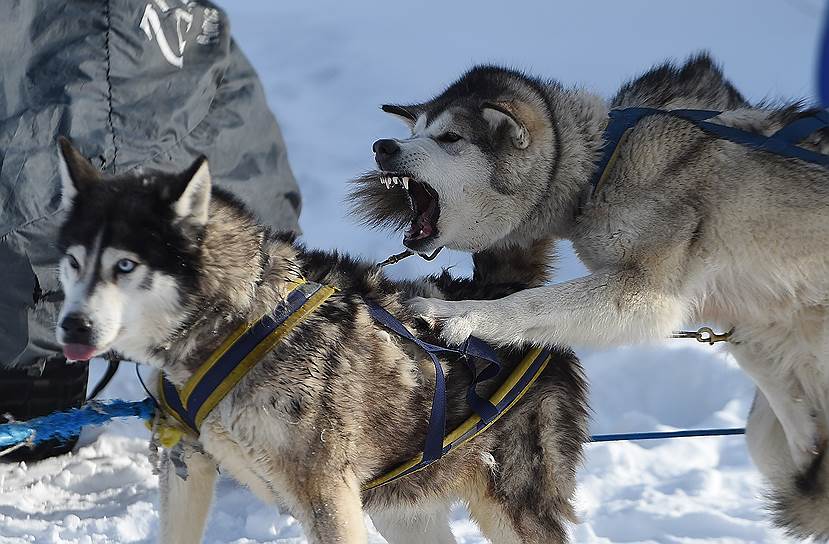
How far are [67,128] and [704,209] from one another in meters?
2.42

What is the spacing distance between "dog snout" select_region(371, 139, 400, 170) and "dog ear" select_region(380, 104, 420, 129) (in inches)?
15.3

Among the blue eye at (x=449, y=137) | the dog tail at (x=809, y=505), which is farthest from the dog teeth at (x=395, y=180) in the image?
the dog tail at (x=809, y=505)

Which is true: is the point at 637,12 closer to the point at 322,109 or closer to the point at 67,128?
the point at 322,109

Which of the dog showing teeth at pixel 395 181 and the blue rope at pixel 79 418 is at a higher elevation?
the dog showing teeth at pixel 395 181

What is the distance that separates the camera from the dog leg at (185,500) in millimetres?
2670

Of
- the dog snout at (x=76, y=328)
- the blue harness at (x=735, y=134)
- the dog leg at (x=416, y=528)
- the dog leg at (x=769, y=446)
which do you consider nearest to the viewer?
the dog snout at (x=76, y=328)

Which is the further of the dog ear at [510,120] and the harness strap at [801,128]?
the dog ear at [510,120]

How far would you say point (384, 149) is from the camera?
2758mm

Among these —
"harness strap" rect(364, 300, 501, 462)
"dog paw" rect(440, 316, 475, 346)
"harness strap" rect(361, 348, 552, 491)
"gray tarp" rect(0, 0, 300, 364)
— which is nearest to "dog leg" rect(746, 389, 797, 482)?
"harness strap" rect(361, 348, 552, 491)

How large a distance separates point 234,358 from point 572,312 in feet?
2.82

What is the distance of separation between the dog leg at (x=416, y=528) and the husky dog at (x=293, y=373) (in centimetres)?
20

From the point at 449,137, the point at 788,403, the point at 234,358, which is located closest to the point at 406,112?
the point at 449,137

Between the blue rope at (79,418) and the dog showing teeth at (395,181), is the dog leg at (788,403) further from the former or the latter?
the blue rope at (79,418)

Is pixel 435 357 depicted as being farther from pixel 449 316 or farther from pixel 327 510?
pixel 327 510
